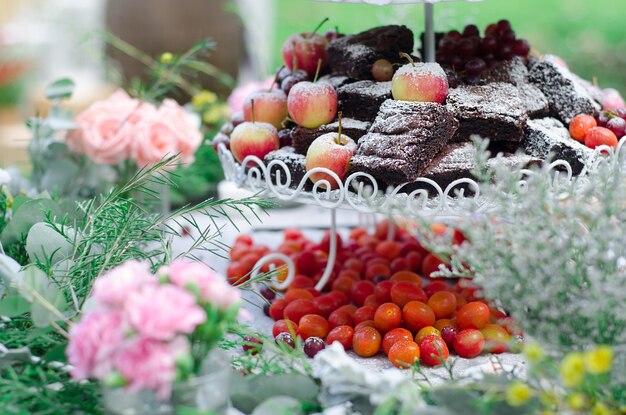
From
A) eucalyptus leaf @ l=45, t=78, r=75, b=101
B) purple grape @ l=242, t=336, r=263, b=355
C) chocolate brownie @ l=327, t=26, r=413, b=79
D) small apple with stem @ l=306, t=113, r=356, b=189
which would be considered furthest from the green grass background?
purple grape @ l=242, t=336, r=263, b=355

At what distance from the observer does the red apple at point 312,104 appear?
1396 mm

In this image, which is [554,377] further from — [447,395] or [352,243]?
[352,243]

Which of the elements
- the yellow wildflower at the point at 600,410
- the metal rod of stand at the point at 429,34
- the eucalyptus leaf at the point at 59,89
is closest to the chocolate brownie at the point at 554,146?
the metal rod of stand at the point at 429,34

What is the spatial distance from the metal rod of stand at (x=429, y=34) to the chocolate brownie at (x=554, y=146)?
25cm

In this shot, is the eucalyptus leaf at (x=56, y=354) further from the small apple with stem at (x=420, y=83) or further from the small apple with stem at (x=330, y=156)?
the small apple with stem at (x=420, y=83)

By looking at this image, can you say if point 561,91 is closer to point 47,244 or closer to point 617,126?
point 617,126

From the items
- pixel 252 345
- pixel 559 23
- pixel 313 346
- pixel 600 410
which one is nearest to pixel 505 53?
pixel 313 346

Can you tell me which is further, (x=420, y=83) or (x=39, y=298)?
(x=420, y=83)

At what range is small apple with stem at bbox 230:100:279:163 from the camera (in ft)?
4.76

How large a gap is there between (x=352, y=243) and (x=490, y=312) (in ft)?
1.71

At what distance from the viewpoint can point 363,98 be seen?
140cm

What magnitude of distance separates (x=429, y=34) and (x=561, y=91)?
0.27 meters

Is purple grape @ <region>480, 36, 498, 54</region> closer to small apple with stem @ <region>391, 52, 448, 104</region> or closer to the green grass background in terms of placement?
small apple with stem @ <region>391, 52, 448, 104</region>

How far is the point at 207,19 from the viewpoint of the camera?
3.26m
